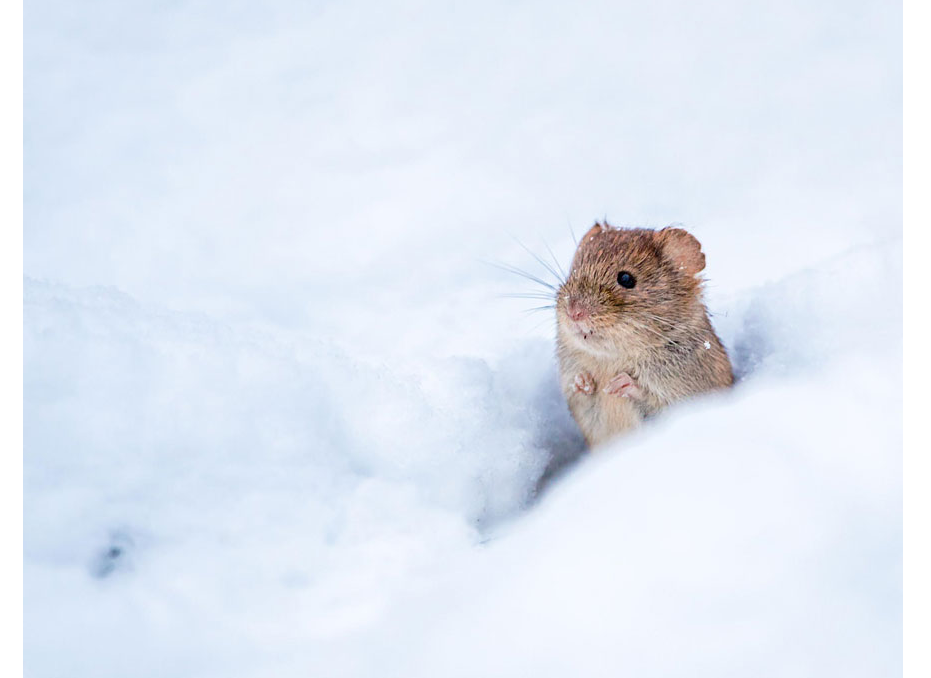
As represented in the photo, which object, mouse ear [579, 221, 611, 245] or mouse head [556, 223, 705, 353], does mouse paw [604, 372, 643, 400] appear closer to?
mouse head [556, 223, 705, 353]

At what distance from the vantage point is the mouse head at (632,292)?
9.18 ft

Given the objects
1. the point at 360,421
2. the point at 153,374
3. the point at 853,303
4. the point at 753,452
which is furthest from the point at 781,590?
the point at 153,374

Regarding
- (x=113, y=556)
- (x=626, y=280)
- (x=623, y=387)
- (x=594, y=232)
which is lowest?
(x=113, y=556)

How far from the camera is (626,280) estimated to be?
285cm

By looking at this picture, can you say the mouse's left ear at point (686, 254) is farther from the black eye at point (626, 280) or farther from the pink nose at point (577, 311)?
the pink nose at point (577, 311)

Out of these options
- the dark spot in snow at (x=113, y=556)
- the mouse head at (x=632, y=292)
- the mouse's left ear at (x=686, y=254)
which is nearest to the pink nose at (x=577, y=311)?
the mouse head at (x=632, y=292)

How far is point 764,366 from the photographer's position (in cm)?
280

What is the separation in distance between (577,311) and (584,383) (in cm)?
35

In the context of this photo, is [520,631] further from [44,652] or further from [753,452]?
[44,652]

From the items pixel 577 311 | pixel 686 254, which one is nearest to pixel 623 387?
pixel 577 311

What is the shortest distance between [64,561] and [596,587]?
1.21 metres

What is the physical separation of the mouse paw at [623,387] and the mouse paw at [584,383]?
0.32 ft

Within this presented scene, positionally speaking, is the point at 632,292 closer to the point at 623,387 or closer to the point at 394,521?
the point at 623,387

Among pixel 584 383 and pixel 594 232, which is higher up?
pixel 594 232
